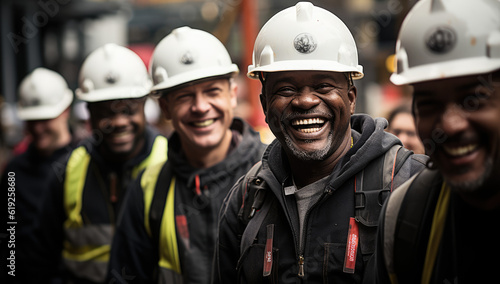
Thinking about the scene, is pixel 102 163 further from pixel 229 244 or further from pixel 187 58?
pixel 229 244

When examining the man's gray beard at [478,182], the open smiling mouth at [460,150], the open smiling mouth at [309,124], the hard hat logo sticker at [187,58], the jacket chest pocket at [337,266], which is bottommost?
the jacket chest pocket at [337,266]

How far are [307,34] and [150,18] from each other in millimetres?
17499

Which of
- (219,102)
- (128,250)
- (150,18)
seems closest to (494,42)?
(219,102)

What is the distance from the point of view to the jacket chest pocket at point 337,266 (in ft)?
8.41

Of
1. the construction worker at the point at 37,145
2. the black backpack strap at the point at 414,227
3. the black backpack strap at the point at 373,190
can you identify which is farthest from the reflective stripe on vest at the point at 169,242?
the construction worker at the point at 37,145

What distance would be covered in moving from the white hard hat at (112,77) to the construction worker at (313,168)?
2.02 metres

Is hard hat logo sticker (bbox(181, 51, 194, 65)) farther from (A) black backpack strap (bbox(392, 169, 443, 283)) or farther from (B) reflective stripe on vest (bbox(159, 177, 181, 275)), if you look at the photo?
(A) black backpack strap (bbox(392, 169, 443, 283))

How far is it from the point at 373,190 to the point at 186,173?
64.2 inches

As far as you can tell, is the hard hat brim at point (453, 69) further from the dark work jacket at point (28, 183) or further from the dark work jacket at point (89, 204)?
the dark work jacket at point (28, 183)

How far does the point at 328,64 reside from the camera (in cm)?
280

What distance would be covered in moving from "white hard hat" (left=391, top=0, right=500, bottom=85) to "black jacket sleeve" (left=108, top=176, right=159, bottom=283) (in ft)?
7.86

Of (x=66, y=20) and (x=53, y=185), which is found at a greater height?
(x=66, y=20)

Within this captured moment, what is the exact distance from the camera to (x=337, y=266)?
2.59 metres

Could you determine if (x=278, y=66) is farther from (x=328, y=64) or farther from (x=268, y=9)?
(x=268, y=9)
